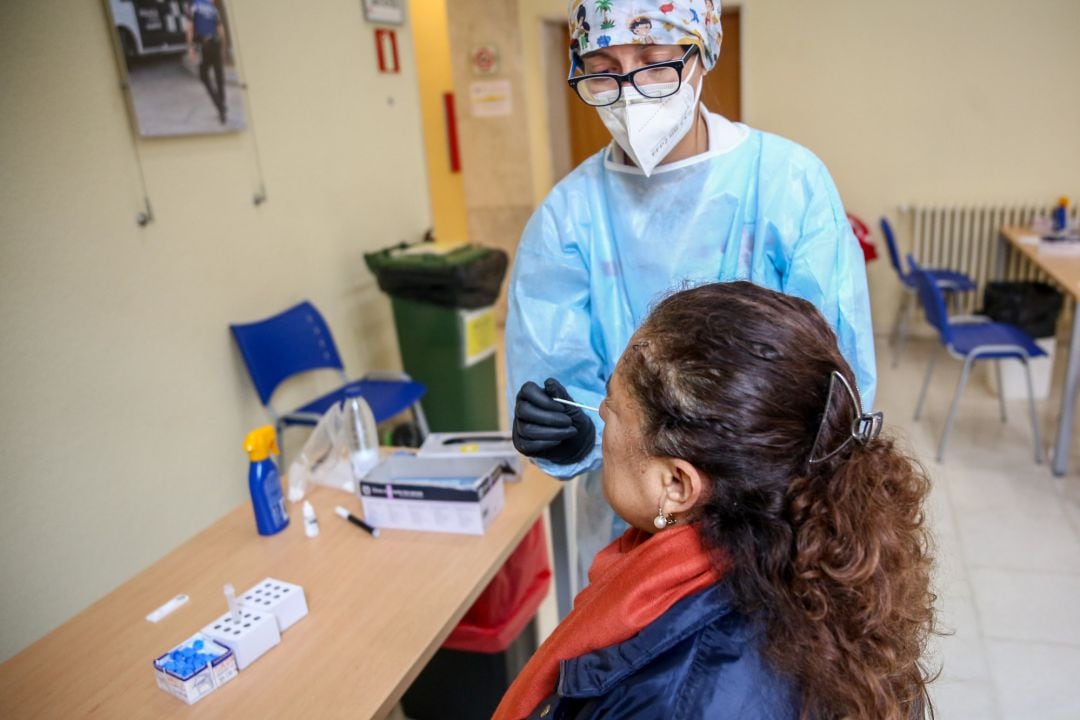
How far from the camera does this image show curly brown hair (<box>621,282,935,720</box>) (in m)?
0.77

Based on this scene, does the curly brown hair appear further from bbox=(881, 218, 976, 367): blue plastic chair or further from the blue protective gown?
bbox=(881, 218, 976, 367): blue plastic chair

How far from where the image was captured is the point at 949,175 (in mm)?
4391

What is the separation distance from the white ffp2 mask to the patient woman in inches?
18.8

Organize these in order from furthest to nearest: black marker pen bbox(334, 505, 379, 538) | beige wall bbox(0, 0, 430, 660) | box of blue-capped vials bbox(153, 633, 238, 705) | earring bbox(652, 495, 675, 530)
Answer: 1. beige wall bbox(0, 0, 430, 660)
2. black marker pen bbox(334, 505, 379, 538)
3. box of blue-capped vials bbox(153, 633, 238, 705)
4. earring bbox(652, 495, 675, 530)

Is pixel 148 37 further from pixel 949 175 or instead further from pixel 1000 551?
pixel 949 175

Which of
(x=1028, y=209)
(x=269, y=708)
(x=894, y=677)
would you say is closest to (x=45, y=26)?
(x=269, y=708)

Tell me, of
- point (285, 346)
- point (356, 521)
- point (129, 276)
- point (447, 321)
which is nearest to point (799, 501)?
point (356, 521)

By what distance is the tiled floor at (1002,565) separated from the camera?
6.43 feet

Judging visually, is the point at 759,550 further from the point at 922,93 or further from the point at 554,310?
the point at 922,93

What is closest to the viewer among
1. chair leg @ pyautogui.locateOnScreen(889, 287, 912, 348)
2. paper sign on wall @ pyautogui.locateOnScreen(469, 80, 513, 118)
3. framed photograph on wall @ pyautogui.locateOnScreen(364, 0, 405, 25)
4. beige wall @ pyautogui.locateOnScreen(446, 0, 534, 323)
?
framed photograph on wall @ pyautogui.locateOnScreen(364, 0, 405, 25)

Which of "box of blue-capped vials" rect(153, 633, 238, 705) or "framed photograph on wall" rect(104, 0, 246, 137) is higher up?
"framed photograph on wall" rect(104, 0, 246, 137)

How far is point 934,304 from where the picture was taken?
313 centimetres

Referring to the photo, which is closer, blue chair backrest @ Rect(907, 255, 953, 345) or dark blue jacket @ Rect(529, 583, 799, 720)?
dark blue jacket @ Rect(529, 583, 799, 720)

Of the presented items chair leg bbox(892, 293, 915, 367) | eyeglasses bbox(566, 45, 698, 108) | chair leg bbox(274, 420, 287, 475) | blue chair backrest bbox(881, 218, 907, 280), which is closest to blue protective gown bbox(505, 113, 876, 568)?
→ eyeglasses bbox(566, 45, 698, 108)
